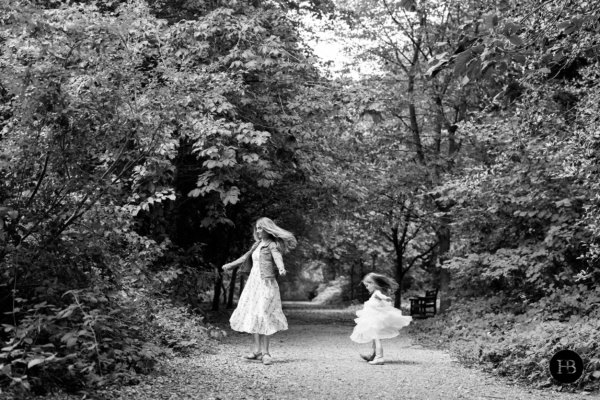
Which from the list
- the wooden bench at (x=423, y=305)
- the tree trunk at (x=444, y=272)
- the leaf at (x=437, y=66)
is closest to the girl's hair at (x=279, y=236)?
the leaf at (x=437, y=66)

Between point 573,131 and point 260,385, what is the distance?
5.09 meters

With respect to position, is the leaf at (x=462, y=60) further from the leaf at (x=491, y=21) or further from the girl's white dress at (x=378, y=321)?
the girl's white dress at (x=378, y=321)

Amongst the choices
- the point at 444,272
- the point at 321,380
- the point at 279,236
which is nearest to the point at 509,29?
the point at 321,380

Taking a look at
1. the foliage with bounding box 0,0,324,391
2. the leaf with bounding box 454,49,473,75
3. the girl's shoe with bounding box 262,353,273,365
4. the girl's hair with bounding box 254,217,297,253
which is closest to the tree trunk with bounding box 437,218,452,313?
the girl's hair with bounding box 254,217,297,253

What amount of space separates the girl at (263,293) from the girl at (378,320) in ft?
4.34

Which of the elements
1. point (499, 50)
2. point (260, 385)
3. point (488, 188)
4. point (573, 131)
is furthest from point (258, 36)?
point (499, 50)

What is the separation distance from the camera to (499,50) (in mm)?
4547

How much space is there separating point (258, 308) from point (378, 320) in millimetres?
1982

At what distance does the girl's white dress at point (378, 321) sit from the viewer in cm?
1045

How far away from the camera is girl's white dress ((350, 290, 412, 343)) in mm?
10453

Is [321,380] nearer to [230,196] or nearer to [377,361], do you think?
[377,361]

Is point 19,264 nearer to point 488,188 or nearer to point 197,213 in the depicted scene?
point 488,188

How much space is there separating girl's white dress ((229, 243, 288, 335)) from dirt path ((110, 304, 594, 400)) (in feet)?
1.78

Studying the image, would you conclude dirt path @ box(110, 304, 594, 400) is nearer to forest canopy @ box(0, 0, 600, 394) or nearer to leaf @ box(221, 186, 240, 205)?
forest canopy @ box(0, 0, 600, 394)
